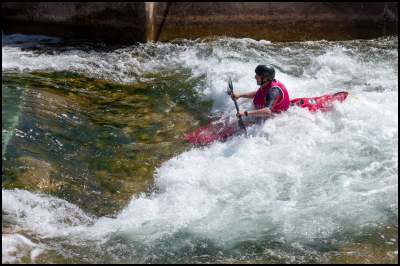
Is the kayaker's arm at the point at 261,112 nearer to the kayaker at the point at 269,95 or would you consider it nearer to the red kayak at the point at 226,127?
the kayaker at the point at 269,95

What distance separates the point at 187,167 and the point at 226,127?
4.26ft

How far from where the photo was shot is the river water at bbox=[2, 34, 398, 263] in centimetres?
523

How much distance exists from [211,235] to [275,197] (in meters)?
1.11

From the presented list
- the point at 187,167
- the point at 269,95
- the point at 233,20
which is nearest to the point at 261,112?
the point at 269,95

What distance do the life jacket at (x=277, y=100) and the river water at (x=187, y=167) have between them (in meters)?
0.18

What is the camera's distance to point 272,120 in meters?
7.91

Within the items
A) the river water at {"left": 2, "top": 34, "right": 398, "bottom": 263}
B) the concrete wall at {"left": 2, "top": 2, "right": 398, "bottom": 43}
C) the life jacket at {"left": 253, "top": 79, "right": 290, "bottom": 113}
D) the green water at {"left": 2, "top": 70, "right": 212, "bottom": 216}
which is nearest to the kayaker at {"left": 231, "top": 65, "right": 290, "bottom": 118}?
the life jacket at {"left": 253, "top": 79, "right": 290, "bottom": 113}

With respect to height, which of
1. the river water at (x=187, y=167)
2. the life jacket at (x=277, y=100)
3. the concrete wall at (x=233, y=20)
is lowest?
the river water at (x=187, y=167)

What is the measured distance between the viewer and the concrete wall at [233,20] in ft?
40.9

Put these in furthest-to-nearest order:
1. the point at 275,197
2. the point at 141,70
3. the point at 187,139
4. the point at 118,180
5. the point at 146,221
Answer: the point at 141,70 → the point at 187,139 → the point at 118,180 → the point at 275,197 → the point at 146,221

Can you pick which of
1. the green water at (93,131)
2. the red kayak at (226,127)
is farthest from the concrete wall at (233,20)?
the red kayak at (226,127)

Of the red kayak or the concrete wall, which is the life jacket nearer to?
the red kayak

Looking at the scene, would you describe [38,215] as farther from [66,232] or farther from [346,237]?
[346,237]

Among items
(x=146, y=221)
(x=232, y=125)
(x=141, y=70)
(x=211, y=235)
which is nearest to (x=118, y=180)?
(x=146, y=221)
